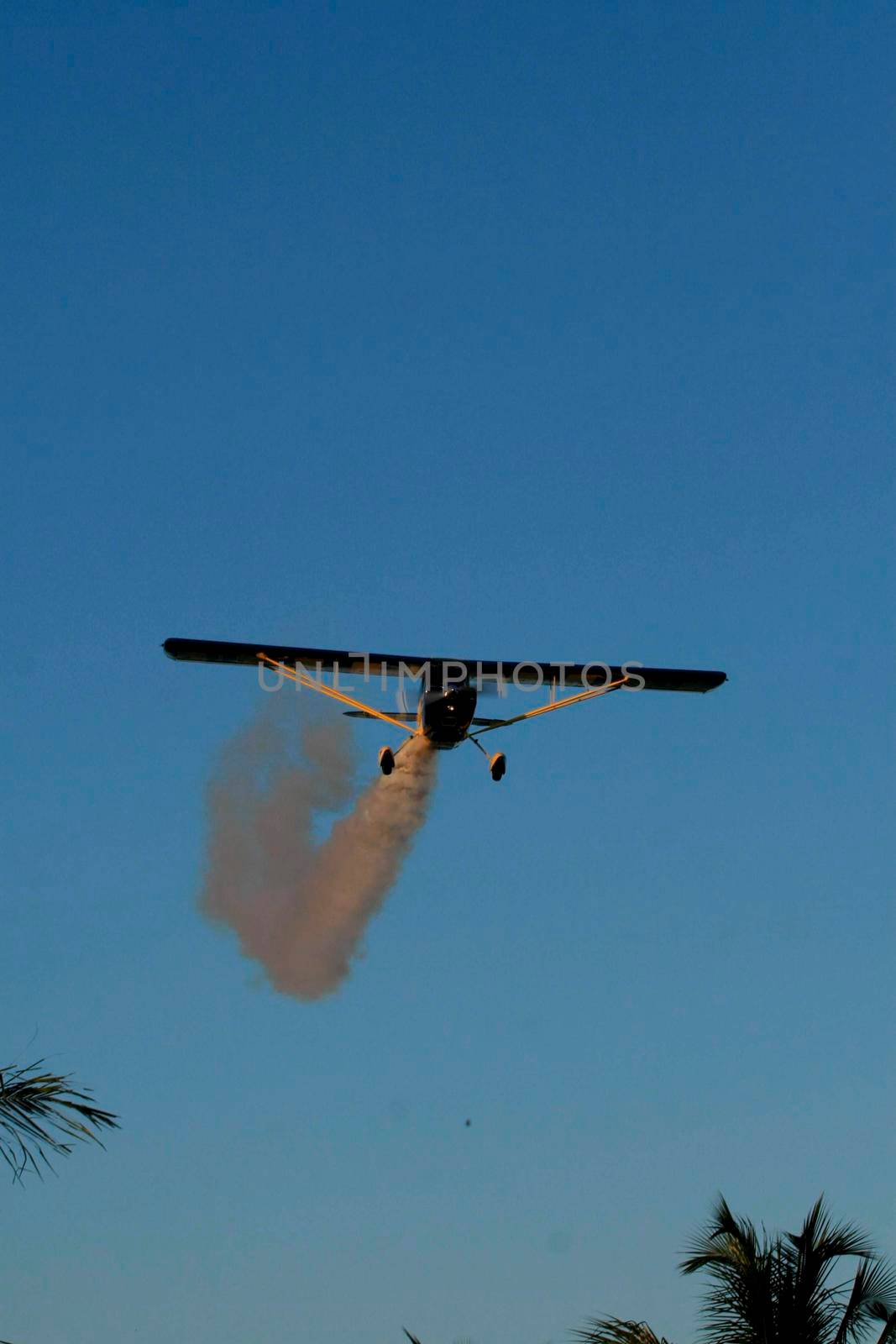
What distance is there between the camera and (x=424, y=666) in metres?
37.0

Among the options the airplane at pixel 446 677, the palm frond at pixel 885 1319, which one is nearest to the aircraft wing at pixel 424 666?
the airplane at pixel 446 677

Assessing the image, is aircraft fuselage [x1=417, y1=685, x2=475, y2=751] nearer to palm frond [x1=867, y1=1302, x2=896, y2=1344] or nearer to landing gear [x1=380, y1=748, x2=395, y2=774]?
landing gear [x1=380, y1=748, x2=395, y2=774]

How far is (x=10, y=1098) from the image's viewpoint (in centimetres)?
967

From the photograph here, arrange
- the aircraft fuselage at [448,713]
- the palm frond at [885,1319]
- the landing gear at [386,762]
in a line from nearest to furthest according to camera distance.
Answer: the palm frond at [885,1319]
the aircraft fuselage at [448,713]
the landing gear at [386,762]

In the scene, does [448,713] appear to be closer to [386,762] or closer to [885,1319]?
[386,762]

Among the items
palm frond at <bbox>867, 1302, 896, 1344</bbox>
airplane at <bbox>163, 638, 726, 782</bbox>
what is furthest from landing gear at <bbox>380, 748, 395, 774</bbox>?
palm frond at <bbox>867, 1302, 896, 1344</bbox>

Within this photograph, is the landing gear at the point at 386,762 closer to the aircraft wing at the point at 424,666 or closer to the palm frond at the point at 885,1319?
the aircraft wing at the point at 424,666

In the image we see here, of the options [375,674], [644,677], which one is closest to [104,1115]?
[375,674]

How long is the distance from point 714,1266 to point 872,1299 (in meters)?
1.90

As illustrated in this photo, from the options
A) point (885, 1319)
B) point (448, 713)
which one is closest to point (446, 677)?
point (448, 713)

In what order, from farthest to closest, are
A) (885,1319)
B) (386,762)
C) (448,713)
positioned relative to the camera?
1. (386,762)
2. (448,713)
3. (885,1319)

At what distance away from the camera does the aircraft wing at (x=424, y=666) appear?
37456 millimetres

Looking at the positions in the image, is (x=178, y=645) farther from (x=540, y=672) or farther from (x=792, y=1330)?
(x=792, y=1330)

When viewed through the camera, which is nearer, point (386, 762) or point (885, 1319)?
point (885, 1319)
